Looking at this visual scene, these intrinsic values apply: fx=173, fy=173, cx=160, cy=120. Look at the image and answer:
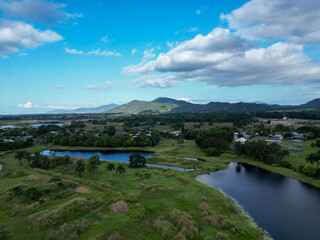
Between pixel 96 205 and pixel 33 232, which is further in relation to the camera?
pixel 96 205

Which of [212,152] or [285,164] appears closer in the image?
[285,164]

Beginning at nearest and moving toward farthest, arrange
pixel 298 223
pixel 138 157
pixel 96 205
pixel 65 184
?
pixel 298 223
pixel 96 205
pixel 65 184
pixel 138 157

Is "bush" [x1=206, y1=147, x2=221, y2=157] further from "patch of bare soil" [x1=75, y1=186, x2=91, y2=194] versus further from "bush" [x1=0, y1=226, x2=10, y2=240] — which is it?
"bush" [x1=0, y1=226, x2=10, y2=240]

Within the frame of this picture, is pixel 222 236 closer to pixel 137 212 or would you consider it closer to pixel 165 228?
pixel 165 228

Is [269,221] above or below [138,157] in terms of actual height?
below

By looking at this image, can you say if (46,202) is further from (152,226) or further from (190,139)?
(190,139)

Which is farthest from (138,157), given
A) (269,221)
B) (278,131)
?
(278,131)

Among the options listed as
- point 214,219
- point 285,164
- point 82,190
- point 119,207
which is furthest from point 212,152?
point 82,190
